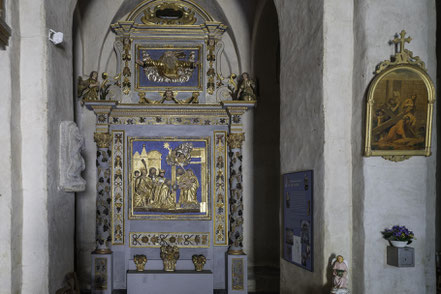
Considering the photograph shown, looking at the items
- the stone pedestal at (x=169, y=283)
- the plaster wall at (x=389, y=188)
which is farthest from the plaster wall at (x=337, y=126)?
the stone pedestal at (x=169, y=283)

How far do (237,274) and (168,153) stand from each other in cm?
262

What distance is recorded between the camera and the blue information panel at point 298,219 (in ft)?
17.9

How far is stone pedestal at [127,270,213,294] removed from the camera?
9.20 meters

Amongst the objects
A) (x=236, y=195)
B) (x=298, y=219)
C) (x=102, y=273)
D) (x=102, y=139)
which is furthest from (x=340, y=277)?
(x=102, y=139)

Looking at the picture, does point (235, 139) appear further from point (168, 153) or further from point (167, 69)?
point (167, 69)

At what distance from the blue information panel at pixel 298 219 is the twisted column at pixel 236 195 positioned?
10.1 ft

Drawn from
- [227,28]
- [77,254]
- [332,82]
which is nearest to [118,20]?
[227,28]

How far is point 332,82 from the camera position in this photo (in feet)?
16.8

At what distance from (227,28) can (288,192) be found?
505cm

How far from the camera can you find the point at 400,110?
4.81m

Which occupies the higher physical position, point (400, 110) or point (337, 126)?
point (400, 110)

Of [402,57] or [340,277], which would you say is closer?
[340,277]

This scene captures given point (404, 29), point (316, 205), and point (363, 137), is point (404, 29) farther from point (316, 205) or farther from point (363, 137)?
point (316, 205)

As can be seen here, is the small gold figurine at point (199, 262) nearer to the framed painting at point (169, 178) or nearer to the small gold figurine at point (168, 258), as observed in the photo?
the small gold figurine at point (168, 258)
